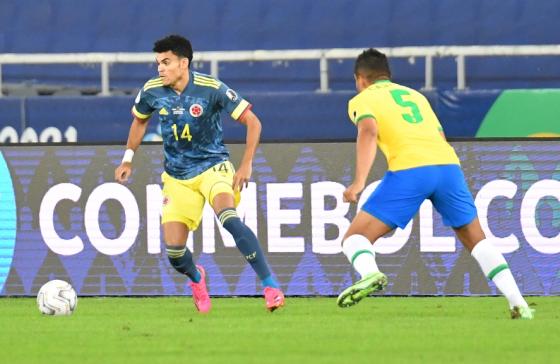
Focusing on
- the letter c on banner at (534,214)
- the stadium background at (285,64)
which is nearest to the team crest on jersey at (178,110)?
the letter c on banner at (534,214)

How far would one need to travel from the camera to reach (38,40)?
66.7 ft

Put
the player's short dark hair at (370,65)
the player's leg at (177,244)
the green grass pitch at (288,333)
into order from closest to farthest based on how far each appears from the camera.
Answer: the green grass pitch at (288,333) < the player's short dark hair at (370,65) < the player's leg at (177,244)

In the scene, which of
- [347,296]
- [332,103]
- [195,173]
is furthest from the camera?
[332,103]

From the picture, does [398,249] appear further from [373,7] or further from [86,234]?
[373,7]

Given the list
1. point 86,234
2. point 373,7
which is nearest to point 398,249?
point 86,234

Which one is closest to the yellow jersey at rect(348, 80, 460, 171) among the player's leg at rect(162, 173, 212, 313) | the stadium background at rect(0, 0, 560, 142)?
the player's leg at rect(162, 173, 212, 313)

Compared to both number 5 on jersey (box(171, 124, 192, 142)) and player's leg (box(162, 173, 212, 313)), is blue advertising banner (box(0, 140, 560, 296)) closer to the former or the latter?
player's leg (box(162, 173, 212, 313))

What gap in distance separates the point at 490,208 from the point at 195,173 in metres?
2.91

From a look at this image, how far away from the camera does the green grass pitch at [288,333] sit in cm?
859

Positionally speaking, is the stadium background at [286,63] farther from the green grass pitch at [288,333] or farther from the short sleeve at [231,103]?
the short sleeve at [231,103]

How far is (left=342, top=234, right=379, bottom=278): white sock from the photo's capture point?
412 inches

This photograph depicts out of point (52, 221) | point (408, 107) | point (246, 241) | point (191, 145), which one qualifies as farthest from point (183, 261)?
point (52, 221)

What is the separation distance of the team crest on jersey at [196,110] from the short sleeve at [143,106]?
0.39 meters

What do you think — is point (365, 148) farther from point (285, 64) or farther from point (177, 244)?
point (285, 64)
